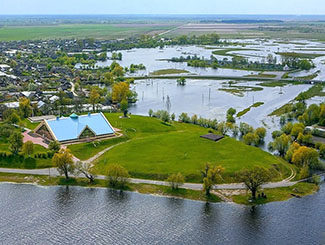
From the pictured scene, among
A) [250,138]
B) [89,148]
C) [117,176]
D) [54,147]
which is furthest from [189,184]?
[54,147]

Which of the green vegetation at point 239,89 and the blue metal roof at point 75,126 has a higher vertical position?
the blue metal roof at point 75,126

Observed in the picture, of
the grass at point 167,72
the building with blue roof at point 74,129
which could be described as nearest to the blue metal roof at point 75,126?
the building with blue roof at point 74,129

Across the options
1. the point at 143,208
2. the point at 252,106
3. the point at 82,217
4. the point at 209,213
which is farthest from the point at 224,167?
the point at 252,106

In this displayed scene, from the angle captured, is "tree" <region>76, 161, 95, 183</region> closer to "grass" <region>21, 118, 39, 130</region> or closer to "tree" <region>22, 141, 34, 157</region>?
"tree" <region>22, 141, 34, 157</region>

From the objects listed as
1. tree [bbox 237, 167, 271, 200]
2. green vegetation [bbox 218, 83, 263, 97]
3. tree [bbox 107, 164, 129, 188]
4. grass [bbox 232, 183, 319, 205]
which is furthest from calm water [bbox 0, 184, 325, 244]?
green vegetation [bbox 218, 83, 263, 97]

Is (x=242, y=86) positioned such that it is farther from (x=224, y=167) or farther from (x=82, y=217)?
(x=82, y=217)

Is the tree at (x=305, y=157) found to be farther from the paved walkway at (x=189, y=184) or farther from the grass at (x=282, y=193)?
the grass at (x=282, y=193)
